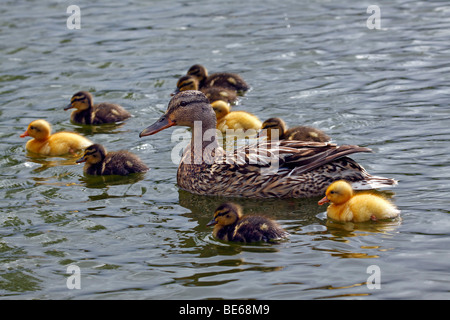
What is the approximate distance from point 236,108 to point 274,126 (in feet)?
5.60

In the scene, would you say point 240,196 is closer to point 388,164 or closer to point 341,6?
point 388,164

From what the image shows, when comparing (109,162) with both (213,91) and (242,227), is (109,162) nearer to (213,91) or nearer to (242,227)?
(242,227)

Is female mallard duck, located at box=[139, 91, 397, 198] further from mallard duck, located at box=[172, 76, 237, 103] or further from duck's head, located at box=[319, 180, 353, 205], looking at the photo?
mallard duck, located at box=[172, 76, 237, 103]

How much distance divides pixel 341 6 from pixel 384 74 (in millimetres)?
3979

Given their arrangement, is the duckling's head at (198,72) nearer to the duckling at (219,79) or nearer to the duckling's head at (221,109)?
the duckling at (219,79)

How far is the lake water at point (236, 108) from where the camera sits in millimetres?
5777

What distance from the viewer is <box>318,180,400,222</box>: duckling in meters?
6.56

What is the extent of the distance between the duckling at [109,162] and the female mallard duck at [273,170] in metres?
0.58

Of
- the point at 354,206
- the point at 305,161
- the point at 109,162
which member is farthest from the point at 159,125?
the point at 354,206

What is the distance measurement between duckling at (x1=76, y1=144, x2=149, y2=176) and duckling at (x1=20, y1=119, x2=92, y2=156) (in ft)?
2.25

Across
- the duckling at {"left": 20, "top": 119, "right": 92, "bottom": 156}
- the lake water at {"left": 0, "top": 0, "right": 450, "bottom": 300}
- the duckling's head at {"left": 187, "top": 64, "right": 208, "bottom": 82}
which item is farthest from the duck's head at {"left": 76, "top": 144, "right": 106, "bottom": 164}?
the duckling's head at {"left": 187, "top": 64, "right": 208, "bottom": 82}

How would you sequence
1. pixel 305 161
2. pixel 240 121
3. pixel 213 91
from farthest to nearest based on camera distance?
pixel 213 91 → pixel 240 121 → pixel 305 161

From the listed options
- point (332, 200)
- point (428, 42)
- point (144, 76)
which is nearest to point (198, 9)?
point (144, 76)

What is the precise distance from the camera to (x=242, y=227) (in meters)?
6.38
